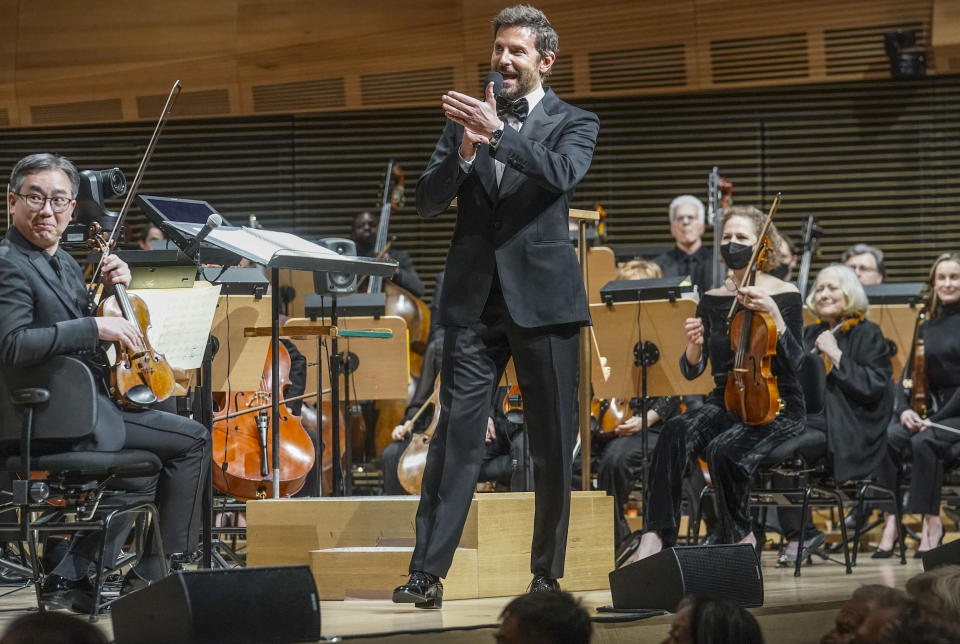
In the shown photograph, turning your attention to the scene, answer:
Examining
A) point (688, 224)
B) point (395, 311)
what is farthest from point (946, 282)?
point (395, 311)

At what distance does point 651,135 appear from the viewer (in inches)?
315

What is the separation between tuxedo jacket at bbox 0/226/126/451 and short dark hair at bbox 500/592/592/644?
5.39 feet

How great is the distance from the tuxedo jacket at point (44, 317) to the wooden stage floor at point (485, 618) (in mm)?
572

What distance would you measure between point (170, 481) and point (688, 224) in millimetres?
3580

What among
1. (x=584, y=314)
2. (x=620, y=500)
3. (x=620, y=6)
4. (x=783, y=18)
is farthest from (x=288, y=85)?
(x=584, y=314)

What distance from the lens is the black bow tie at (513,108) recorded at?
3.20 metres

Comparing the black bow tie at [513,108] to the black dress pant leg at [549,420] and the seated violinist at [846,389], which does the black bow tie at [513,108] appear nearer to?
the black dress pant leg at [549,420]

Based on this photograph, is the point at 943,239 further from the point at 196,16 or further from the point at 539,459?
the point at 539,459

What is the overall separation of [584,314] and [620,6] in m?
5.10

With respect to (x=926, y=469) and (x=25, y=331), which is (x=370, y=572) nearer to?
(x=25, y=331)

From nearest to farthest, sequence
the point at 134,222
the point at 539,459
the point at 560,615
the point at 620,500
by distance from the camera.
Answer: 1. the point at 560,615
2. the point at 539,459
3. the point at 620,500
4. the point at 134,222

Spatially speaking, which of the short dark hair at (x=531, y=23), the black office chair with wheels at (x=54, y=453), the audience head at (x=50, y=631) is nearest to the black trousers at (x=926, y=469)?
the short dark hair at (x=531, y=23)

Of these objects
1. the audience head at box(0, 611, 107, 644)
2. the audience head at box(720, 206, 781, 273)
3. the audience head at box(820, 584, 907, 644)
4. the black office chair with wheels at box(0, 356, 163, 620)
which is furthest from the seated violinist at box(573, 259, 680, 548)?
the audience head at box(0, 611, 107, 644)

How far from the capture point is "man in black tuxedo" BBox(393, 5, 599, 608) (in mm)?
3031
